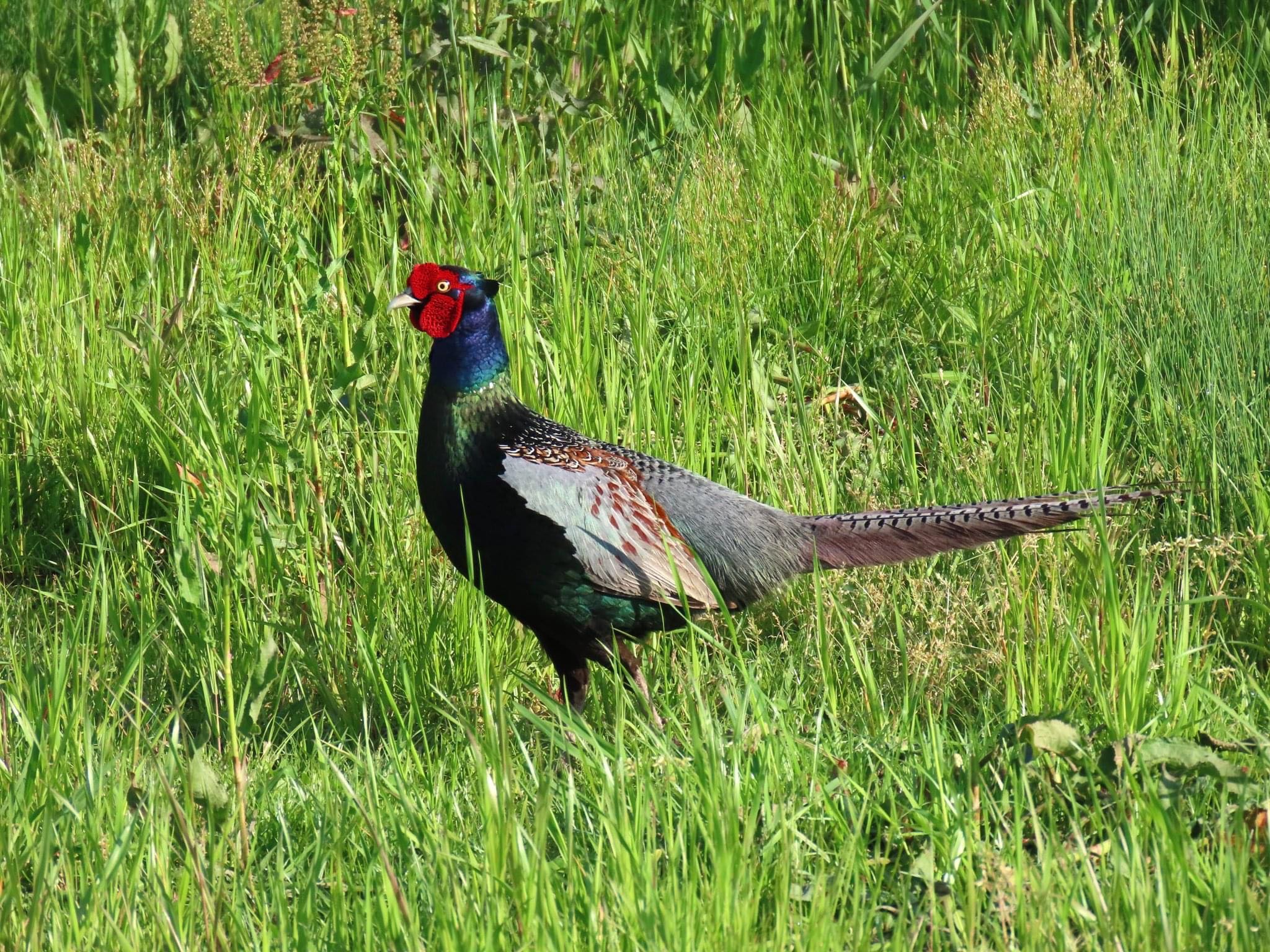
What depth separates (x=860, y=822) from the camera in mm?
2342

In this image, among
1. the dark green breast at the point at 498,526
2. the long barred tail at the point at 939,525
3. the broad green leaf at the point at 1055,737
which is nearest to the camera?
the broad green leaf at the point at 1055,737

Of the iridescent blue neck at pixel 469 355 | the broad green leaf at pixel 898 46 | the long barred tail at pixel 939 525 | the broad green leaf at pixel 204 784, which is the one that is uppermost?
the broad green leaf at pixel 898 46

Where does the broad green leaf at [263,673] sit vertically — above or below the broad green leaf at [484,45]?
below

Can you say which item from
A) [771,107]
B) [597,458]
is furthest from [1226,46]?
[597,458]

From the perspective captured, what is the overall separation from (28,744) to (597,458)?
4.74ft

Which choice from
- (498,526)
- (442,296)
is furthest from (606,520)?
(442,296)

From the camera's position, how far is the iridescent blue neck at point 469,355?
3502mm

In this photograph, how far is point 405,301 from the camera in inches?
137

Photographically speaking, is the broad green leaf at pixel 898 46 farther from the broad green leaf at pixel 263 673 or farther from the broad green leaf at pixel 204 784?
the broad green leaf at pixel 204 784

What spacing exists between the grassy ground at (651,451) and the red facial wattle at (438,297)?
20cm

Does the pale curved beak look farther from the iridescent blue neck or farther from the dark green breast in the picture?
the dark green breast

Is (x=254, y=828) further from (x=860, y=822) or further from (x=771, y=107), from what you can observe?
(x=771, y=107)

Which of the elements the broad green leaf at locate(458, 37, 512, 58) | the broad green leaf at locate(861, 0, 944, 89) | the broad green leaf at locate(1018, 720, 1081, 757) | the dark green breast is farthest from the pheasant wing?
the broad green leaf at locate(861, 0, 944, 89)

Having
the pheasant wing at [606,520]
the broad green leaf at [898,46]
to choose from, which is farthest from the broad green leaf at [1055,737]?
the broad green leaf at [898,46]
